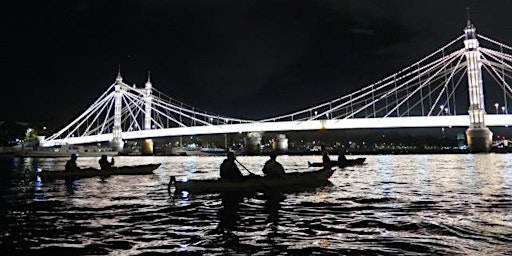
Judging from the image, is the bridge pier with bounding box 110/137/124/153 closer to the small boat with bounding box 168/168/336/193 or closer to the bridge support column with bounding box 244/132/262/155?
the bridge support column with bounding box 244/132/262/155

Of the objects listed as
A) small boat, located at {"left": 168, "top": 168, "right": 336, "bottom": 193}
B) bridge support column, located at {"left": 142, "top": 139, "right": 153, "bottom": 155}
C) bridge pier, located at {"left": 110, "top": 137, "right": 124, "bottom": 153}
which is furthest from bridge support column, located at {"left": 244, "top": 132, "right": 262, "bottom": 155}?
small boat, located at {"left": 168, "top": 168, "right": 336, "bottom": 193}

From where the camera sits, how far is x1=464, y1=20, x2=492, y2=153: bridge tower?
64.1m

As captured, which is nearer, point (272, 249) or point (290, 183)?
point (272, 249)

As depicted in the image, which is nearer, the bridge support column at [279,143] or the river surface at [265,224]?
the river surface at [265,224]

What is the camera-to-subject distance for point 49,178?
72.1 feet

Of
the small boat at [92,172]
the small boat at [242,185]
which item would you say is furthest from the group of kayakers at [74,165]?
the small boat at [242,185]

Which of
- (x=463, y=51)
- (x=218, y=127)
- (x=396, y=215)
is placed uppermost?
(x=463, y=51)

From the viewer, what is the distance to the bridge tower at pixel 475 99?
64.1m

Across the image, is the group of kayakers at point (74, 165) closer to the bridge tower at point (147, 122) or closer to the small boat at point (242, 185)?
the small boat at point (242, 185)

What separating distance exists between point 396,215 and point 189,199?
6.25m

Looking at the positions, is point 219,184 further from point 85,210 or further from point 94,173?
point 94,173

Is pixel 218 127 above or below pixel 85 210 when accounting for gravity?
above

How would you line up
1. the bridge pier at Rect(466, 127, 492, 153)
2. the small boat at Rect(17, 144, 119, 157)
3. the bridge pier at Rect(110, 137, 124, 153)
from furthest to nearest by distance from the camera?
the bridge pier at Rect(110, 137, 124, 153), the small boat at Rect(17, 144, 119, 157), the bridge pier at Rect(466, 127, 492, 153)

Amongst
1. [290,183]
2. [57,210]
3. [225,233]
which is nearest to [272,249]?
[225,233]
